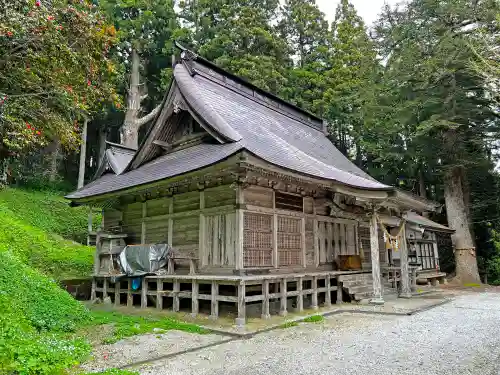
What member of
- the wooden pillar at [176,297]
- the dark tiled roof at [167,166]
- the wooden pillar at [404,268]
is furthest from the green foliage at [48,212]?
the wooden pillar at [404,268]

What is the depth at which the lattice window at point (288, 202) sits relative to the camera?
10.5 metres

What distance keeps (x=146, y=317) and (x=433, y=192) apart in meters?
24.4

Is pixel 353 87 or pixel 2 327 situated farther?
pixel 353 87

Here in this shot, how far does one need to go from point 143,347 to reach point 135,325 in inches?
67.6

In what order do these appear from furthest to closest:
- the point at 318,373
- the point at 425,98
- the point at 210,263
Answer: the point at 425,98, the point at 210,263, the point at 318,373

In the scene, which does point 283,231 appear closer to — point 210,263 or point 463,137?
point 210,263

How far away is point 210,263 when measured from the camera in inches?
386

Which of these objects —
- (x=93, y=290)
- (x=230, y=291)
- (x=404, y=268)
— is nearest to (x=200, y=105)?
(x=230, y=291)

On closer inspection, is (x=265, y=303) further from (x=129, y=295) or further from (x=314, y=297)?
(x=129, y=295)

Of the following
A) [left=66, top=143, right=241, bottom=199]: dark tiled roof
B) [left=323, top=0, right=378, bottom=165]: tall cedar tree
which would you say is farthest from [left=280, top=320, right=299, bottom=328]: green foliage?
[left=323, top=0, right=378, bottom=165]: tall cedar tree

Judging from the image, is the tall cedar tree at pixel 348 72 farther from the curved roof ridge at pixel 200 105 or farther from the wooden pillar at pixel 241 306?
the wooden pillar at pixel 241 306

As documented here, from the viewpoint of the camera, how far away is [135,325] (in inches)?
303

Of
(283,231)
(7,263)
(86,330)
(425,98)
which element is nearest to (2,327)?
(86,330)

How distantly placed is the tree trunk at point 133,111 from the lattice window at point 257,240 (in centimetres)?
1639
